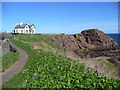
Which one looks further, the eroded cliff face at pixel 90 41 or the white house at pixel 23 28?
the white house at pixel 23 28

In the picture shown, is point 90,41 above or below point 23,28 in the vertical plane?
below

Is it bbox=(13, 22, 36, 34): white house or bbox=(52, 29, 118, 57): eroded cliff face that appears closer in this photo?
bbox=(52, 29, 118, 57): eroded cliff face

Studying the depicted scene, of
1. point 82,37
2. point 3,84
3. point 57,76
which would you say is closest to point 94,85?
point 57,76

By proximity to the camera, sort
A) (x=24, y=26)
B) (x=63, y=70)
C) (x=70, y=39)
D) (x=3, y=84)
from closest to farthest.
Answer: (x=3, y=84) < (x=63, y=70) < (x=70, y=39) < (x=24, y=26)

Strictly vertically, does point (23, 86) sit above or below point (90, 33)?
below

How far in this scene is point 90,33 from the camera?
2451 inches

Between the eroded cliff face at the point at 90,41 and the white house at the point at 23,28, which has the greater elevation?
the white house at the point at 23,28

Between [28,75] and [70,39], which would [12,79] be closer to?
[28,75]

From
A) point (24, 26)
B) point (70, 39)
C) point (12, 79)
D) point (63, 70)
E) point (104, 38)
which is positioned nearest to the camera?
point (12, 79)

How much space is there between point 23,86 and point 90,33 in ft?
179

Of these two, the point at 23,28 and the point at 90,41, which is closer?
the point at 90,41

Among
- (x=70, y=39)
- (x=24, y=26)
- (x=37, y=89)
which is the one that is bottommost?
(x=37, y=89)

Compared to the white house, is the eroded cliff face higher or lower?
lower

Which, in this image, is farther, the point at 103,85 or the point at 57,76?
the point at 57,76
